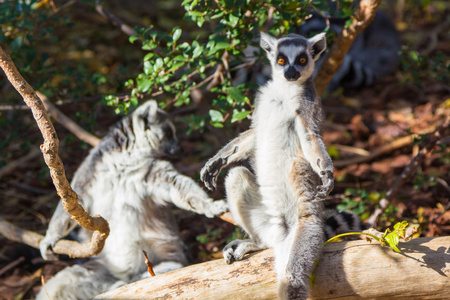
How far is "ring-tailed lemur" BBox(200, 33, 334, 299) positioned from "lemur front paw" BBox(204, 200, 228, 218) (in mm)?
172

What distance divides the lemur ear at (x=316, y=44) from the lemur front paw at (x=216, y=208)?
3.93 feet

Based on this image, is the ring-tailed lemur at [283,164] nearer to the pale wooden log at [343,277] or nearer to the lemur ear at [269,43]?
the lemur ear at [269,43]

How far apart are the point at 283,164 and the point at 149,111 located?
1.31 metres

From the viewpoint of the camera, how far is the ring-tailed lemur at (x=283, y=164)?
2.93m

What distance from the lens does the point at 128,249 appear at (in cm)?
376

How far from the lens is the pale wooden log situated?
273 cm

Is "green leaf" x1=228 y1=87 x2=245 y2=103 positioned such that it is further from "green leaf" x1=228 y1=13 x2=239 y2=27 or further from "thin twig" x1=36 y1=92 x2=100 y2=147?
"thin twig" x1=36 y1=92 x2=100 y2=147

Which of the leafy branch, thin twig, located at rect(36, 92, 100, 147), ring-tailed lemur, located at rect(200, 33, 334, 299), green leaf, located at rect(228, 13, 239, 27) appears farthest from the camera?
thin twig, located at rect(36, 92, 100, 147)

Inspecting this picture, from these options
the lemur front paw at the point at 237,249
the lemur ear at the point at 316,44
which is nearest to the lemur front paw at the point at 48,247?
the lemur front paw at the point at 237,249

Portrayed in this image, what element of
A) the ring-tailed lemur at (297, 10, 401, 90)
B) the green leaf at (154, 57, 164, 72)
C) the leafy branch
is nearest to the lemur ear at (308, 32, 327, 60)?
the green leaf at (154, 57, 164, 72)

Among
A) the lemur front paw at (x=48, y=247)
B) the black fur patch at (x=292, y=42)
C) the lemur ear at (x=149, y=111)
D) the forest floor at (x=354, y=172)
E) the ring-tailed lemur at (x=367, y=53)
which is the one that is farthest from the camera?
the ring-tailed lemur at (x=367, y=53)

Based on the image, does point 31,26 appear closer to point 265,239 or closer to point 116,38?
point 265,239

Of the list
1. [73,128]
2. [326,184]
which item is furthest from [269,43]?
[73,128]

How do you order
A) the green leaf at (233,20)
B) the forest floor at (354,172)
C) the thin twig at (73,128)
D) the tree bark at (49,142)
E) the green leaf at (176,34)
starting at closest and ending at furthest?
the tree bark at (49,142), the green leaf at (233,20), the green leaf at (176,34), the forest floor at (354,172), the thin twig at (73,128)
